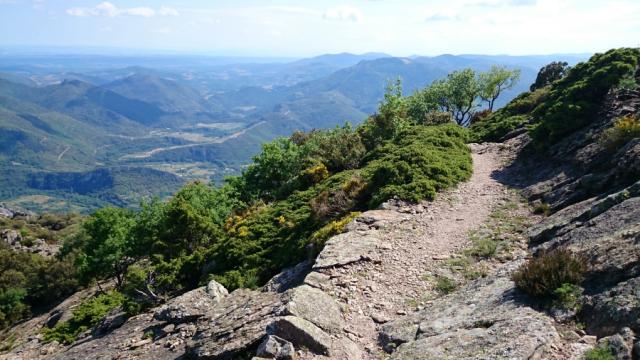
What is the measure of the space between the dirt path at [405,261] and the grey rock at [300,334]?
113 centimetres

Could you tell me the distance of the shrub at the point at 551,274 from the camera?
10516 millimetres

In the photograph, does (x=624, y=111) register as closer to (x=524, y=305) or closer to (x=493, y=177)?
(x=493, y=177)

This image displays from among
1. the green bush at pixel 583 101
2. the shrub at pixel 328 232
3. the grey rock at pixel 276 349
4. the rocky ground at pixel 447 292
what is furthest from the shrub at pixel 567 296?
the green bush at pixel 583 101

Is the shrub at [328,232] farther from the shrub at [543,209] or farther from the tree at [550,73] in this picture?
the tree at [550,73]

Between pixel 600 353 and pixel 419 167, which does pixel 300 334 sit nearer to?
pixel 600 353

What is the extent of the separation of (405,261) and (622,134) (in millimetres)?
12119

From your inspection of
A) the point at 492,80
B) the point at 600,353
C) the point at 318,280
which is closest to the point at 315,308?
the point at 318,280

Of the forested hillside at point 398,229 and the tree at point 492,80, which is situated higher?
the tree at point 492,80

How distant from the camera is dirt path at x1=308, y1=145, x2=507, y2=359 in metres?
13.2

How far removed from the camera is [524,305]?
35.0 feet

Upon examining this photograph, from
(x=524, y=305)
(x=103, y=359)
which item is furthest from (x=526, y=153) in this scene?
(x=103, y=359)

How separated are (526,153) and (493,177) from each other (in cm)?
415

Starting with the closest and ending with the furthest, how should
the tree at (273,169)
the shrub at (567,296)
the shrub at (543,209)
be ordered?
the shrub at (567,296) → the shrub at (543,209) → the tree at (273,169)

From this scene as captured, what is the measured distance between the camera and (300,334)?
11.3m
